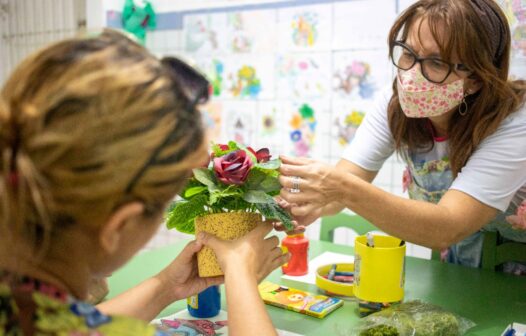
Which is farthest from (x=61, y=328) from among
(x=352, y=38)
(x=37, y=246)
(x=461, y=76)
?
(x=352, y=38)

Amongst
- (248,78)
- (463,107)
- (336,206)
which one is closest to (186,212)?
(336,206)

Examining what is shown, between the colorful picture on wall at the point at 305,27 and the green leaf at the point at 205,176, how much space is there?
1741 mm

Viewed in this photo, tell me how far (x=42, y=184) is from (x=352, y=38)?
2168 mm

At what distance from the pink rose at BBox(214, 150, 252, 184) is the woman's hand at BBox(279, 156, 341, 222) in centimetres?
17

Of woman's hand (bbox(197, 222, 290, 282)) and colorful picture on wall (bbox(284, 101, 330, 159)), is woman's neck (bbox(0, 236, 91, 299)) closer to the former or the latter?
woman's hand (bbox(197, 222, 290, 282))

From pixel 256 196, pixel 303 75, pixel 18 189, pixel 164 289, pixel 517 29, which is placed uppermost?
pixel 517 29

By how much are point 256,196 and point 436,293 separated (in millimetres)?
622

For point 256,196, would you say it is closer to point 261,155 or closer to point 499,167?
point 261,155

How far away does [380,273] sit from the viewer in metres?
1.14

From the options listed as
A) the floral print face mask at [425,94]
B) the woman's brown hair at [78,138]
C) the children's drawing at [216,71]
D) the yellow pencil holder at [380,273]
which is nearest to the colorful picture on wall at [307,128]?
the children's drawing at [216,71]

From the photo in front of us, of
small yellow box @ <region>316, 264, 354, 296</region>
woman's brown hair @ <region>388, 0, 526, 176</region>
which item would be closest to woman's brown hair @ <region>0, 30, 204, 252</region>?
small yellow box @ <region>316, 264, 354, 296</region>

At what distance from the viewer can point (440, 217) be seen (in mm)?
1270

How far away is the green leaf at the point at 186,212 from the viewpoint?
104 cm

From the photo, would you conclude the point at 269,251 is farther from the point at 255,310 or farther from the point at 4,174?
the point at 4,174
